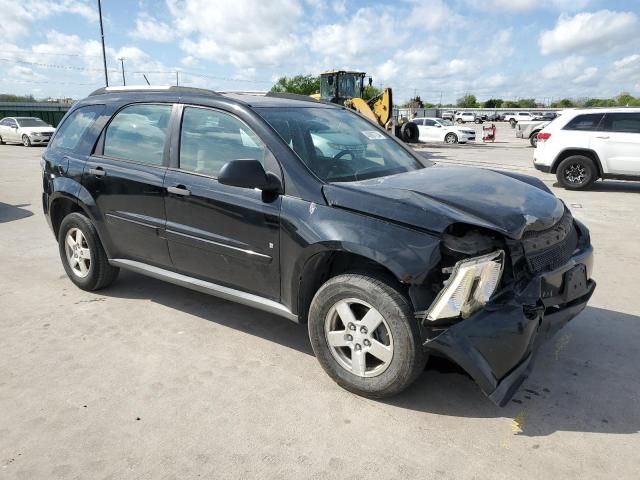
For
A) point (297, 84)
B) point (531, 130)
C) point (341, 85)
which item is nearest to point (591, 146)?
point (341, 85)

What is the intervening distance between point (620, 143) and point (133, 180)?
9751 mm

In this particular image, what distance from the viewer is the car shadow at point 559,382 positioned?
112 inches

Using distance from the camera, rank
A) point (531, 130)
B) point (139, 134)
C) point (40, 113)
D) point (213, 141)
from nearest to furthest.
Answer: point (213, 141) < point (139, 134) < point (531, 130) < point (40, 113)

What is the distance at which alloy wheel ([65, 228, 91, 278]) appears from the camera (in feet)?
15.4

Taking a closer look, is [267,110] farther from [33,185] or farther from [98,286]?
[33,185]

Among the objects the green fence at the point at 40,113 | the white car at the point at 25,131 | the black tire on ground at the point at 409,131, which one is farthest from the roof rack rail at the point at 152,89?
the green fence at the point at 40,113

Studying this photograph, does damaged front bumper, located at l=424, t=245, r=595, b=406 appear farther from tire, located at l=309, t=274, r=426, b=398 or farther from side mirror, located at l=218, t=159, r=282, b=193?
side mirror, located at l=218, t=159, r=282, b=193

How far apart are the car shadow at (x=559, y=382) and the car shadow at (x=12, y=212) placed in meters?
5.32

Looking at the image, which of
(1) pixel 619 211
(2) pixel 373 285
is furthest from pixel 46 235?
(1) pixel 619 211

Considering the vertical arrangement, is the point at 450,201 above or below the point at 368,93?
below

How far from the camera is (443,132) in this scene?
28.3m

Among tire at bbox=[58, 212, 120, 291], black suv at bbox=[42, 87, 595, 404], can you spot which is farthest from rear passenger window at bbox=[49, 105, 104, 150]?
tire at bbox=[58, 212, 120, 291]

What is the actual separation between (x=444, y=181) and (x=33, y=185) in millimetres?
10802

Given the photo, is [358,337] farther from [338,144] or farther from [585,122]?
[585,122]
